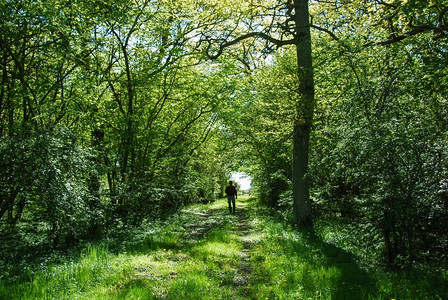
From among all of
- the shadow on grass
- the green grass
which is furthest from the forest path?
the shadow on grass

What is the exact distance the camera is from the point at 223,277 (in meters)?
6.03

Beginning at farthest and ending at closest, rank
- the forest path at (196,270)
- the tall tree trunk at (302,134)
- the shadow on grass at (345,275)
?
the tall tree trunk at (302,134) → the forest path at (196,270) → the shadow on grass at (345,275)

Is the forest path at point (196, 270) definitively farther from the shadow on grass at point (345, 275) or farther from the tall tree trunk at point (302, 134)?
the tall tree trunk at point (302, 134)

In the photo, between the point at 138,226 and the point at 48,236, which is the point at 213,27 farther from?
the point at 48,236

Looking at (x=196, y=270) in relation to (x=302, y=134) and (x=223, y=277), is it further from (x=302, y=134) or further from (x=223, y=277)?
(x=302, y=134)

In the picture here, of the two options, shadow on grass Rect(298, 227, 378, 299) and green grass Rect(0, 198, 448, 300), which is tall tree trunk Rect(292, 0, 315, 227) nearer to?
green grass Rect(0, 198, 448, 300)

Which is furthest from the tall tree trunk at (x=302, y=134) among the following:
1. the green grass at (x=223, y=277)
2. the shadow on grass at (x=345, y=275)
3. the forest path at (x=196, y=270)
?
the shadow on grass at (x=345, y=275)

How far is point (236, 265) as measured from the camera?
710 cm

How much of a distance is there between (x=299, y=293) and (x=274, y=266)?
5.96ft

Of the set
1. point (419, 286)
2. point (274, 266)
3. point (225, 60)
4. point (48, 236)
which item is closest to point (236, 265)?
point (274, 266)

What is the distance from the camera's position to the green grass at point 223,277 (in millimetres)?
4594

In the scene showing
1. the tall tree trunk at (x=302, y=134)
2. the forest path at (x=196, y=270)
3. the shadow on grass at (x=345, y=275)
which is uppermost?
the tall tree trunk at (x=302, y=134)

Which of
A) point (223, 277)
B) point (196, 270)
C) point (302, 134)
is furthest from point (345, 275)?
point (302, 134)

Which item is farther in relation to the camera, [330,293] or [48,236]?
[48,236]
